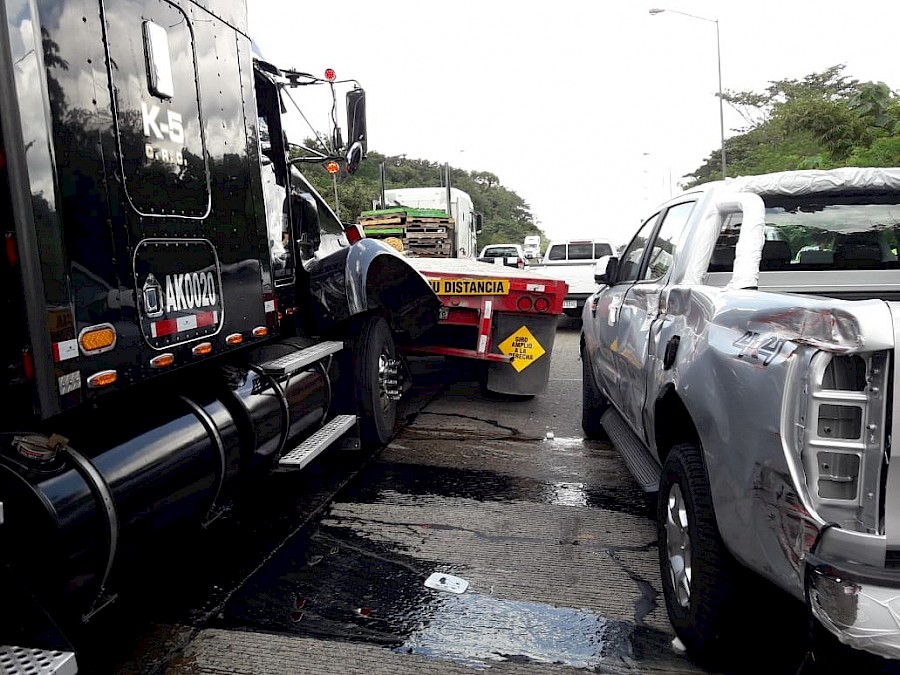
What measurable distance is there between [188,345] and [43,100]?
3.89ft

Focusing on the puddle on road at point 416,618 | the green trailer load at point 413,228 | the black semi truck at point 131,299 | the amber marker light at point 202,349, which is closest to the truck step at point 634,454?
the puddle on road at point 416,618

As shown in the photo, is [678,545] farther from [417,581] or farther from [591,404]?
[591,404]

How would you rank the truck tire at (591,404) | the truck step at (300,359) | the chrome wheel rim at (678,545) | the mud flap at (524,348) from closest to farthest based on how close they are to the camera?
1. the chrome wheel rim at (678,545)
2. the truck step at (300,359)
3. the truck tire at (591,404)
4. the mud flap at (524,348)

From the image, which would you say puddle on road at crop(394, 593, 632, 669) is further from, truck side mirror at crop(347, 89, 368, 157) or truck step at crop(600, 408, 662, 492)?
truck side mirror at crop(347, 89, 368, 157)

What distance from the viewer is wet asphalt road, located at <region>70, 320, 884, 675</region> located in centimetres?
293

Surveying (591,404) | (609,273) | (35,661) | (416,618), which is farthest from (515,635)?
(591,404)

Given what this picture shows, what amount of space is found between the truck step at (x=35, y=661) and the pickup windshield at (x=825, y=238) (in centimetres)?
329

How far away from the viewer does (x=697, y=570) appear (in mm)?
2646

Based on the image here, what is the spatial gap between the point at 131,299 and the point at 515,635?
2055 millimetres

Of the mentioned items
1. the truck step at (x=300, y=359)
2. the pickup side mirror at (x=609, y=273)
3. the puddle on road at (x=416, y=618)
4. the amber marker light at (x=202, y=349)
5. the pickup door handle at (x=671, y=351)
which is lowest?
the puddle on road at (x=416, y=618)

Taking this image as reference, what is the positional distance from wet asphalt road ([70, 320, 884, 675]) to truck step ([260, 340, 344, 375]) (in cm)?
79

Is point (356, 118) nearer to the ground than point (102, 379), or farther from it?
farther from it

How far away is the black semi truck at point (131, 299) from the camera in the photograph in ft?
7.98

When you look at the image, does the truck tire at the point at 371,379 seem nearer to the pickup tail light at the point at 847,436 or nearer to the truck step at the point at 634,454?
the truck step at the point at 634,454
